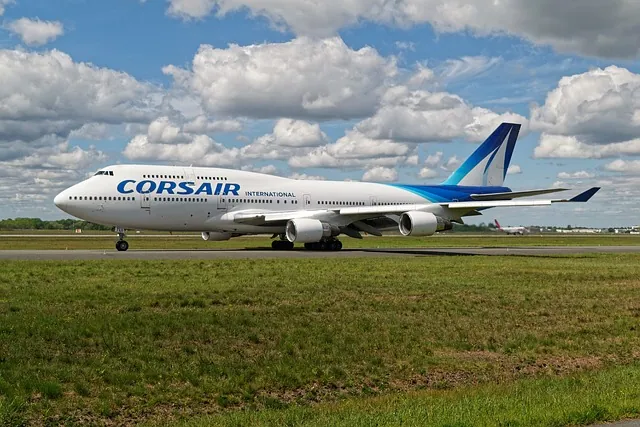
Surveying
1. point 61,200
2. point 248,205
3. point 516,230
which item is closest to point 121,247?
point 61,200

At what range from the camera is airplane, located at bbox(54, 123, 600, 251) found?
3619cm

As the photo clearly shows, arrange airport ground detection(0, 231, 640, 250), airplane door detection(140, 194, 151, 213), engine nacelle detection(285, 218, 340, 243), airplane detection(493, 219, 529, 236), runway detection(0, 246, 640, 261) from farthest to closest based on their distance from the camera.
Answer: airplane detection(493, 219, 529, 236), airport ground detection(0, 231, 640, 250), engine nacelle detection(285, 218, 340, 243), airplane door detection(140, 194, 151, 213), runway detection(0, 246, 640, 261)

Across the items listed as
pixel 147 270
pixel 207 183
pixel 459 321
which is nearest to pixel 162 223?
pixel 207 183

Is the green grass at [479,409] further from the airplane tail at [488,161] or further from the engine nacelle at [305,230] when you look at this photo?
the airplane tail at [488,161]

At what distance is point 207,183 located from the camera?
1516 inches

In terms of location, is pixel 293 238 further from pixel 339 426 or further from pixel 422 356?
pixel 339 426

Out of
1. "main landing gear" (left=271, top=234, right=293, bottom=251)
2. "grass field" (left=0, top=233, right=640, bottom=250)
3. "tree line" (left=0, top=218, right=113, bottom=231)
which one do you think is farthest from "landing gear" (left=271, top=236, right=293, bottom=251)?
"tree line" (left=0, top=218, right=113, bottom=231)

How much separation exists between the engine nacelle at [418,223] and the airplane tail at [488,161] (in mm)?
11435

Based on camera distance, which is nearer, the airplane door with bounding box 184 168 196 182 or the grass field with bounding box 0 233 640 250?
the airplane door with bounding box 184 168 196 182

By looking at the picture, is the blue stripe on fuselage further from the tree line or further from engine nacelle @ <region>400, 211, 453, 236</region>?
the tree line

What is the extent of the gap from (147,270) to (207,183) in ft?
54.2

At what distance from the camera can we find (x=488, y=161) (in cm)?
4981

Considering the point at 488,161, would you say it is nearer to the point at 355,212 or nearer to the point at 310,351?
the point at 355,212

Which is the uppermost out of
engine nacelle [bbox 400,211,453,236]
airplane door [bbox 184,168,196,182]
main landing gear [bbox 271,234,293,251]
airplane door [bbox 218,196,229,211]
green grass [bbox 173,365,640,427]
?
airplane door [bbox 184,168,196,182]
